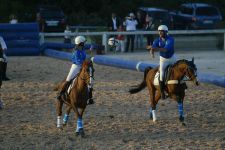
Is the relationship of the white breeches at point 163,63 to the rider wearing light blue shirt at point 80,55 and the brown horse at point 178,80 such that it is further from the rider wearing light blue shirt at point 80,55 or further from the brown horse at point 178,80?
the rider wearing light blue shirt at point 80,55

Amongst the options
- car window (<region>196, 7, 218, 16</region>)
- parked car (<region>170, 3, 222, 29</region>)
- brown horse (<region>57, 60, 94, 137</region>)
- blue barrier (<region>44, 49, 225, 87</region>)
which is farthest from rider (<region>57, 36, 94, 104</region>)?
car window (<region>196, 7, 218, 16</region>)

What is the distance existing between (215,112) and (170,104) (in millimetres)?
1705

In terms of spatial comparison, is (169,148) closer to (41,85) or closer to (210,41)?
(41,85)

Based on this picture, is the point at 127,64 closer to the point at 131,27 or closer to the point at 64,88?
the point at 131,27

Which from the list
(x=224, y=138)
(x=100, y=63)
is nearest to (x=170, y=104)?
(x=224, y=138)

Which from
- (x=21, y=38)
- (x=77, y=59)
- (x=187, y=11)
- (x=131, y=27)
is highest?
(x=77, y=59)

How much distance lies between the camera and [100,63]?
29172mm

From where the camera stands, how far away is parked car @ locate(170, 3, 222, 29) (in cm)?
4647

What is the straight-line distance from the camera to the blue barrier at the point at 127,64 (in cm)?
2130

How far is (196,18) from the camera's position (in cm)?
4647

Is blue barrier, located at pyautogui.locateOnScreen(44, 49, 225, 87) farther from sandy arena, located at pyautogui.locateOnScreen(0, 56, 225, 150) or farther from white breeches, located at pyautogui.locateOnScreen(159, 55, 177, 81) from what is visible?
white breeches, located at pyautogui.locateOnScreen(159, 55, 177, 81)

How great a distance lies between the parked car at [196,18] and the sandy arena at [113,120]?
23.9 meters

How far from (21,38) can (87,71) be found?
20806 millimetres

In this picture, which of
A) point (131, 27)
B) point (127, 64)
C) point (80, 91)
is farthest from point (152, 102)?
point (131, 27)
